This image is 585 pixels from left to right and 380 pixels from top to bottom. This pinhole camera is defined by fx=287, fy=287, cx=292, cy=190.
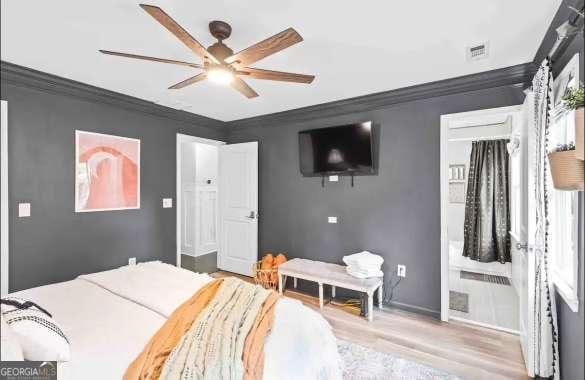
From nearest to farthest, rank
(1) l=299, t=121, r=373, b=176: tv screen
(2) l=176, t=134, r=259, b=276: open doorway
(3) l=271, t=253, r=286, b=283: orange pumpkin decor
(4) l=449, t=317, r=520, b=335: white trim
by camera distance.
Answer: (4) l=449, t=317, r=520, b=335: white trim, (1) l=299, t=121, r=373, b=176: tv screen, (3) l=271, t=253, r=286, b=283: orange pumpkin decor, (2) l=176, t=134, r=259, b=276: open doorway

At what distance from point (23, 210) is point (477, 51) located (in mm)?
3405

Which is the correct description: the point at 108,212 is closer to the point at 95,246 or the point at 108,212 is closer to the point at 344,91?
the point at 95,246

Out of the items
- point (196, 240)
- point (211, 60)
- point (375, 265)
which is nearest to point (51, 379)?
point (211, 60)

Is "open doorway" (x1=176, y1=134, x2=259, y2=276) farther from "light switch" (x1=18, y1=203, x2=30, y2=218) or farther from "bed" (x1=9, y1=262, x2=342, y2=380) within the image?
"bed" (x1=9, y1=262, x2=342, y2=380)

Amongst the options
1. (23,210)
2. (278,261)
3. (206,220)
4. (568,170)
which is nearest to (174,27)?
(23,210)

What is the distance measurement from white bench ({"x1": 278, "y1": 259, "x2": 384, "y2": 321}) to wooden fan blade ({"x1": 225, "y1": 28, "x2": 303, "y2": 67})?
83.9 inches

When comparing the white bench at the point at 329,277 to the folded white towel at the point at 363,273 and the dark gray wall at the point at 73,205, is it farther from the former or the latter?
the dark gray wall at the point at 73,205

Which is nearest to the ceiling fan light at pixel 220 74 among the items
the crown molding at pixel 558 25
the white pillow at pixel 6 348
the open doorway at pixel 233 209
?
the white pillow at pixel 6 348

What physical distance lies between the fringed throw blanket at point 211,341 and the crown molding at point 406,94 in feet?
7.69

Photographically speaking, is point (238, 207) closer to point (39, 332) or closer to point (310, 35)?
point (310, 35)

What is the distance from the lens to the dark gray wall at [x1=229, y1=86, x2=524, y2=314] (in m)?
2.80

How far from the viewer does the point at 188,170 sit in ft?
16.7

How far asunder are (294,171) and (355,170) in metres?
0.86

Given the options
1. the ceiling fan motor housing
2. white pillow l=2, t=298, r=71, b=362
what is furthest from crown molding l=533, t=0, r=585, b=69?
white pillow l=2, t=298, r=71, b=362
